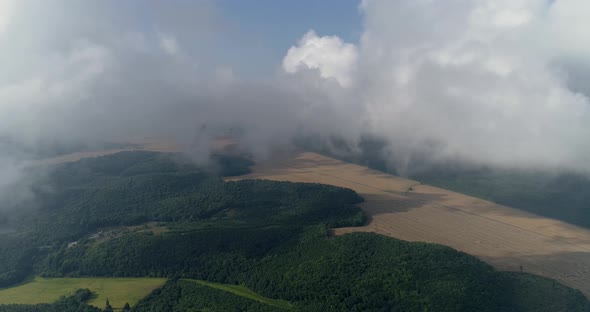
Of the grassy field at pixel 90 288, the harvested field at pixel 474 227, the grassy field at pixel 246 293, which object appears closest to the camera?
the grassy field at pixel 246 293

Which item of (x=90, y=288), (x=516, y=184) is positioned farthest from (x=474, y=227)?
(x=90, y=288)

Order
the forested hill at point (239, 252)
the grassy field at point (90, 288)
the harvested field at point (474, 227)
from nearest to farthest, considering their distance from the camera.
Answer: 1. the forested hill at point (239, 252)
2. the grassy field at point (90, 288)
3. the harvested field at point (474, 227)

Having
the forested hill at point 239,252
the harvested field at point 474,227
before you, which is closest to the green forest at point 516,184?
the harvested field at point 474,227

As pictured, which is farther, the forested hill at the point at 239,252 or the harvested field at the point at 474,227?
the harvested field at the point at 474,227

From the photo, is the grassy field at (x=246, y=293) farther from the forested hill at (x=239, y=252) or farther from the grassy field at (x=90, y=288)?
the grassy field at (x=90, y=288)

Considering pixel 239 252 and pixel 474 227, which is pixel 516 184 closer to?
pixel 474 227

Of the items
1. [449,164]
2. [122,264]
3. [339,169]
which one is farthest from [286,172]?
[122,264]

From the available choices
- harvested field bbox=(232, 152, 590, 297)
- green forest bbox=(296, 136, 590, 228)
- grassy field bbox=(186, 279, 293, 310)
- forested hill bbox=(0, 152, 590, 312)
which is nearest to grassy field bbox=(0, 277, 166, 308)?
forested hill bbox=(0, 152, 590, 312)
